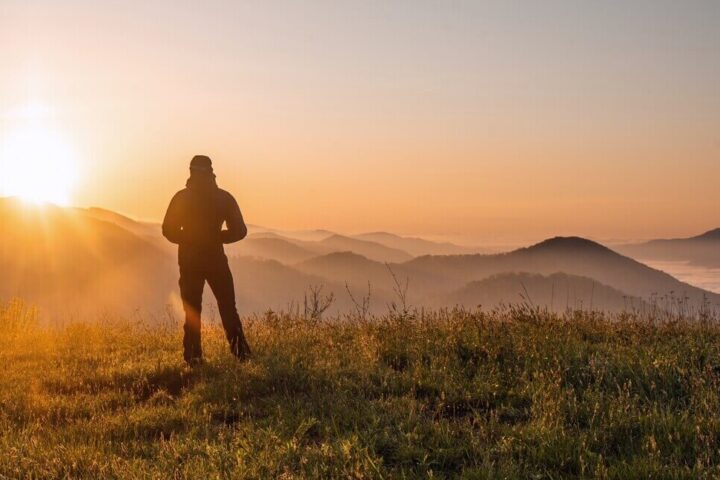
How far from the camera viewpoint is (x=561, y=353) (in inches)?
320

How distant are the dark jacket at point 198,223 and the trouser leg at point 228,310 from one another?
0.66 feet

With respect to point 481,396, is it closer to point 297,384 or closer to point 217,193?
point 297,384

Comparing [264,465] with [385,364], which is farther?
[385,364]

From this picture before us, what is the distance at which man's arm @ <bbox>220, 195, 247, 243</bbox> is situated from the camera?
30.8 ft

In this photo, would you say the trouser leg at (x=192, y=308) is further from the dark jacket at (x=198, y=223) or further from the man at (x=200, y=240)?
the dark jacket at (x=198, y=223)

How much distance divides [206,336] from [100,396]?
3451 mm

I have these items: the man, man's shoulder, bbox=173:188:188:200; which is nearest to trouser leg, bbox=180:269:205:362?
the man

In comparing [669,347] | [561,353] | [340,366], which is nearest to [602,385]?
[561,353]

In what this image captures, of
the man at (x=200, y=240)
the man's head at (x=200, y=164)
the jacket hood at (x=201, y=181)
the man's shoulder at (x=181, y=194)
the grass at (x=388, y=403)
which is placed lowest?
the grass at (x=388, y=403)

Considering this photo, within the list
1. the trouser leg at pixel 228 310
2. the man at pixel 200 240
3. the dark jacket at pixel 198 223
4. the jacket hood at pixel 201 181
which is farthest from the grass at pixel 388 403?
the jacket hood at pixel 201 181

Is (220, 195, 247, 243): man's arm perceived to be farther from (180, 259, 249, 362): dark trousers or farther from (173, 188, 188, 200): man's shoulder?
(173, 188, 188, 200): man's shoulder

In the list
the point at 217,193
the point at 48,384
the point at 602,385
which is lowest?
the point at 48,384

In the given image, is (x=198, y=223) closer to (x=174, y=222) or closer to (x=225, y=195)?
(x=174, y=222)

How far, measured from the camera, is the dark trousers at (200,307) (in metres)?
9.13
